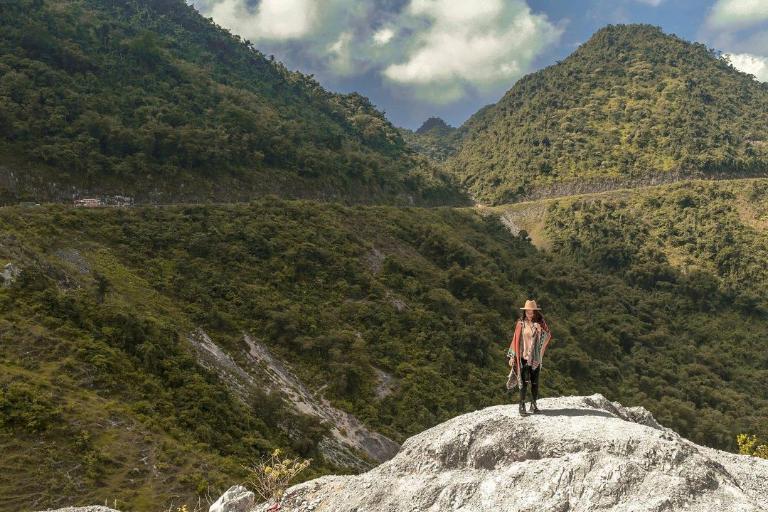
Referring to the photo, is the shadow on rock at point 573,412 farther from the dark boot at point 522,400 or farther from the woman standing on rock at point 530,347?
the dark boot at point 522,400

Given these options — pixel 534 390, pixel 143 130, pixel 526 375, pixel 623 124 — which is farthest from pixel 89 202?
pixel 623 124

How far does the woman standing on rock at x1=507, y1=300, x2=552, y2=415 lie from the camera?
984 centimetres

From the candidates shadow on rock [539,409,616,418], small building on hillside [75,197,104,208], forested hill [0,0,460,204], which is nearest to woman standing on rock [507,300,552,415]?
shadow on rock [539,409,616,418]

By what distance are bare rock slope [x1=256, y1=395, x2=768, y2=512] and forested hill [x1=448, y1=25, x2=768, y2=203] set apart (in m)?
117

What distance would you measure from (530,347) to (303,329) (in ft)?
102

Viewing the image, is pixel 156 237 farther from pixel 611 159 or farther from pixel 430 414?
pixel 611 159

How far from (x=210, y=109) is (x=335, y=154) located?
19330 millimetres

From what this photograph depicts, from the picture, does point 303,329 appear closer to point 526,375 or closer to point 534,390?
point 526,375

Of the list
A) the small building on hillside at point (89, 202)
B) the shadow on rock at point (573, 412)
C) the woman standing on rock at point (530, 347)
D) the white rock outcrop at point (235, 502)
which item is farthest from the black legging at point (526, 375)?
the small building on hillside at point (89, 202)

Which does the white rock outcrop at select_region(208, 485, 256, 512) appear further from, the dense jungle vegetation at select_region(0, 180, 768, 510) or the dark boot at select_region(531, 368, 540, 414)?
the dense jungle vegetation at select_region(0, 180, 768, 510)

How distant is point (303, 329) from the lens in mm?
39375

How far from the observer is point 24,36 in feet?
190

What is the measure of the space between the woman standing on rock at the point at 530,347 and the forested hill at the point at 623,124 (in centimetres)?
11597

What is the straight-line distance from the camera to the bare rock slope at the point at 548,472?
23.7ft
